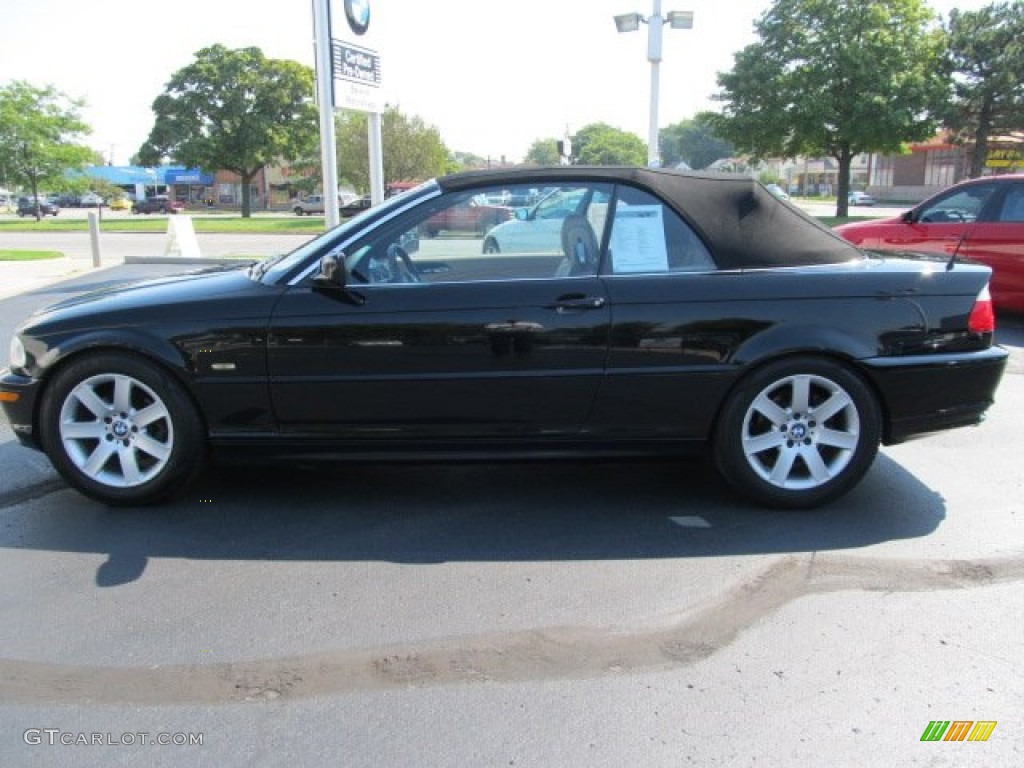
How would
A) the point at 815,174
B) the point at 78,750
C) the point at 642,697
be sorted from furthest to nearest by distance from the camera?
the point at 815,174, the point at 642,697, the point at 78,750

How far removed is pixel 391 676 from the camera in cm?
277

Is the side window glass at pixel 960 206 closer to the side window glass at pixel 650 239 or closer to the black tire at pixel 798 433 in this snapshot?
the black tire at pixel 798 433

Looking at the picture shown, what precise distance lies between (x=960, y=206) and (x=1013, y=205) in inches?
21.0

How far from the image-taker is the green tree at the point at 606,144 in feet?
270

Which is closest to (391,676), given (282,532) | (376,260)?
(282,532)

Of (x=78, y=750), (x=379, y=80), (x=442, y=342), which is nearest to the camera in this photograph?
(x=78, y=750)

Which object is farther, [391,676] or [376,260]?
[376,260]

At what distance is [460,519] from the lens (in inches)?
159

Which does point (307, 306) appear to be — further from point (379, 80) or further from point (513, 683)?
point (379, 80)

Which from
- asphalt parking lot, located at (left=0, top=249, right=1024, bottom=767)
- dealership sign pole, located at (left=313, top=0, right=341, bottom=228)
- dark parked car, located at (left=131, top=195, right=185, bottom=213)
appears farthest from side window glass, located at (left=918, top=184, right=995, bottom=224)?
dark parked car, located at (left=131, top=195, right=185, bottom=213)

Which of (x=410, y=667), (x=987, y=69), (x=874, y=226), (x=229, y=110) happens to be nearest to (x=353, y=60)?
(x=874, y=226)

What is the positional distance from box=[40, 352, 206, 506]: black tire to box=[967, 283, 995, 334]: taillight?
3.81 metres

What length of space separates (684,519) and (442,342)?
1463 millimetres

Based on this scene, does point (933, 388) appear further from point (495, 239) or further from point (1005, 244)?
point (1005, 244)
